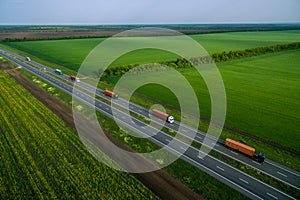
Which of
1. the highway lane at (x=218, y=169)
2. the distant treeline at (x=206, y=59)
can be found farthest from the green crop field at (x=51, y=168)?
the distant treeline at (x=206, y=59)

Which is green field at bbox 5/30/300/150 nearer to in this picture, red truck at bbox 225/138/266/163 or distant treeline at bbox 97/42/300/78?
distant treeline at bbox 97/42/300/78

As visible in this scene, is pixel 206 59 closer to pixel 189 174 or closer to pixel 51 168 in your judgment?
pixel 189 174

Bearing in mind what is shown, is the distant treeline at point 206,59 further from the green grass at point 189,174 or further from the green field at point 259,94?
the green grass at point 189,174

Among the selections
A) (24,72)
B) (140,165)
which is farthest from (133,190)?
(24,72)

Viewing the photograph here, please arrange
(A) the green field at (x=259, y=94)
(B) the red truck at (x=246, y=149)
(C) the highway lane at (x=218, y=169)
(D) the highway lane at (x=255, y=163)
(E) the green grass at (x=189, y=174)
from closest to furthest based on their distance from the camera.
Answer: (E) the green grass at (x=189, y=174) < (C) the highway lane at (x=218, y=169) < (D) the highway lane at (x=255, y=163) < (B) the red truck at (x=246, y=149) < (A) the green field at (x=259, y=94)

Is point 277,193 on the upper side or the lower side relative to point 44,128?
lower

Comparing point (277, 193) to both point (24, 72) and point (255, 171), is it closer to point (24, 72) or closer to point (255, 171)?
point (255, 171)

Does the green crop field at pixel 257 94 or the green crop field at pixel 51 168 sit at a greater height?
the green crop field at pixel 257 94
